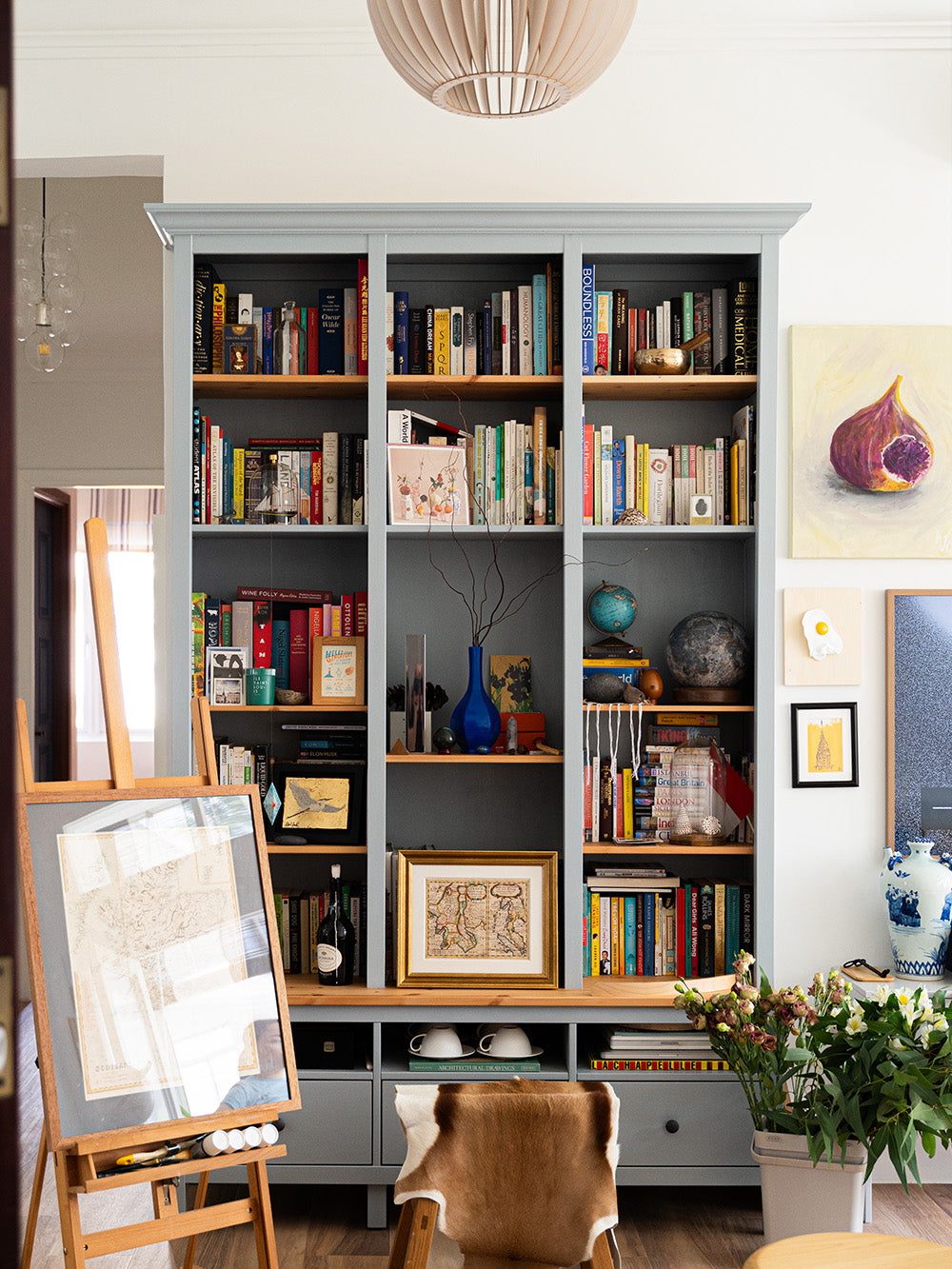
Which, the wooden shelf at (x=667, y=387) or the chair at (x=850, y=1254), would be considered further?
the wooden shelf at (x=667, y=387)

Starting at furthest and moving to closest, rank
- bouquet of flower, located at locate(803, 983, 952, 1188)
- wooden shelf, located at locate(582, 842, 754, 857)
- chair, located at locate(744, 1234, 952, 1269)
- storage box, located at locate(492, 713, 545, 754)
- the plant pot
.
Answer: storage box, located at locate(492, 713, 545, 754) < wooden shelf, located at locate(582, 842, 754, 857) < the plant pot < bouquet of flower, located at locate(803, 983, 952, 1188) < chair, located at locate(744, 1234, 952, 1269)

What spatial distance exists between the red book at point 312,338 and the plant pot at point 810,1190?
2.33 metres

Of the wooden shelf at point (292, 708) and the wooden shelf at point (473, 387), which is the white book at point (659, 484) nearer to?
→ the wooden shelf at point (473, 387)

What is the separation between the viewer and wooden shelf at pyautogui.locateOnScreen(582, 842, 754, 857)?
2.95 m

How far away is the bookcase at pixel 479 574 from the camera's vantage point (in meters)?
2.87

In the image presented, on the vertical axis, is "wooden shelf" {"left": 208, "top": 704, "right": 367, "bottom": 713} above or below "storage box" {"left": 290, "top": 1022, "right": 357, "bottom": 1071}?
above

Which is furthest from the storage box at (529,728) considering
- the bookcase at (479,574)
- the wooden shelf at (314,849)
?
the wooden shelf at (314,849)

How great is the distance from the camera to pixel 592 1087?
7.48 ft

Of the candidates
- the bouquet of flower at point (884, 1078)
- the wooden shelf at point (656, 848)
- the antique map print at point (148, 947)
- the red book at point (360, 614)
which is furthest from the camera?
the red book at point (360, 614)

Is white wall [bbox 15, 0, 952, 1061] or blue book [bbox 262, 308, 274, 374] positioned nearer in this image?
blue book [bbox 262, 308, 274, 374]

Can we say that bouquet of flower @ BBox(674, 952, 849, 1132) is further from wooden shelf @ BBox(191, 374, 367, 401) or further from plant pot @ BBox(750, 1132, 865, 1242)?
wooden shelf @ BBox(191, 374, 367, 401)

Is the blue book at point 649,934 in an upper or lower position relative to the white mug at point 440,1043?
upper

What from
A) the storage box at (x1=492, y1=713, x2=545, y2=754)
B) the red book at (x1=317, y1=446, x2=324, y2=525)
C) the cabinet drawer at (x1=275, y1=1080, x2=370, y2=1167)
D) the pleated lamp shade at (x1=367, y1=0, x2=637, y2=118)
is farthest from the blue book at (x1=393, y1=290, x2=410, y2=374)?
the cabinet drawer at (x1=275, y1=1080, x2=370, y2=1167)

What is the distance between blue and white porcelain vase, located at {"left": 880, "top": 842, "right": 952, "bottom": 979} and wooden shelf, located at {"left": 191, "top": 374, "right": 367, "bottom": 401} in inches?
80.4
